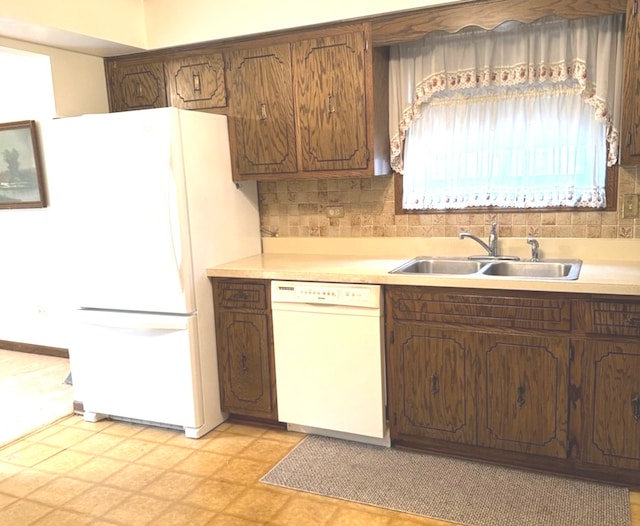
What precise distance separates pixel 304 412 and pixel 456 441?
2.58ft

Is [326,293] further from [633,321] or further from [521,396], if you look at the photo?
[633,321]

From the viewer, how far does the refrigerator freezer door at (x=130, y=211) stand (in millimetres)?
2873

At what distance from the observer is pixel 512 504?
2361 millimetres

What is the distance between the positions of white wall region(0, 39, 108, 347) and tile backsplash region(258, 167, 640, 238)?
122 centimetres

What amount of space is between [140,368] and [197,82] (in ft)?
5.50

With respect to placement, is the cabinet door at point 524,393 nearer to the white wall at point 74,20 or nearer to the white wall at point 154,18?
the white wall at point 154,18

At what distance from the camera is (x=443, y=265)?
3104 millimetres

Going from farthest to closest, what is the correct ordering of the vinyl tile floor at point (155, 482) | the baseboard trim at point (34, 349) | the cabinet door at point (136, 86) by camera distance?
the baseboard trim at point (34, 349) → the cabinet door at point (136, 86) → the vinyl tile floor at point (155, 482)

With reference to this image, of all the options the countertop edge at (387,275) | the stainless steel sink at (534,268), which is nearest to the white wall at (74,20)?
the countertop edge at (387,275)

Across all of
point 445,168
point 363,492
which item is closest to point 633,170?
point 445,168

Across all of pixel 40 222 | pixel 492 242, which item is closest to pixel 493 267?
pixel 492 242

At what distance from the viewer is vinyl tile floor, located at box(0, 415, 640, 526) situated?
2.38 m

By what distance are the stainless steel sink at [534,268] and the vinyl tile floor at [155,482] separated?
103cm

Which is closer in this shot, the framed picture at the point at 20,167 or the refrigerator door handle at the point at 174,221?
the refrigerator door handle at the point at 174,221
